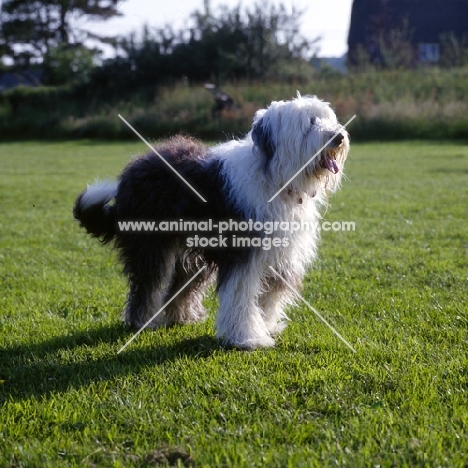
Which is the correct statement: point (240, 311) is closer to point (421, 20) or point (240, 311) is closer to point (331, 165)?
point (331, 165)

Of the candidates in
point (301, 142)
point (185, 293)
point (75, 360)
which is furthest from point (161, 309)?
point (301, 142)

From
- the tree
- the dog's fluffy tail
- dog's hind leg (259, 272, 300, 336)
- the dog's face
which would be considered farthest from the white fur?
the tree

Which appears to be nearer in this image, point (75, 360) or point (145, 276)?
point (75, 360)

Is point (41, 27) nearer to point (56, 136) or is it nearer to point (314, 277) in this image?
point (56, 136)

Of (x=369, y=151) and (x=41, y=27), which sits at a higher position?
(x=41, y=27)

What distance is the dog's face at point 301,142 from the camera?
407 centimetres

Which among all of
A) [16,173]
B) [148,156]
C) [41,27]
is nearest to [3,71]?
[41,27]

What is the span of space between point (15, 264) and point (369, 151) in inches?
515

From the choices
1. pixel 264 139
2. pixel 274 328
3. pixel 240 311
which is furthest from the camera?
pixel 274 328

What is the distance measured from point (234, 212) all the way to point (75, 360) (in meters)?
1.37

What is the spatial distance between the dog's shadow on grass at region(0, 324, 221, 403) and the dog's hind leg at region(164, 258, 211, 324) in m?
0.38

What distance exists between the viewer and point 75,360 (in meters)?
4.06

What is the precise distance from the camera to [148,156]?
462cm

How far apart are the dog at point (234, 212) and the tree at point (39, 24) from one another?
31943 mm
